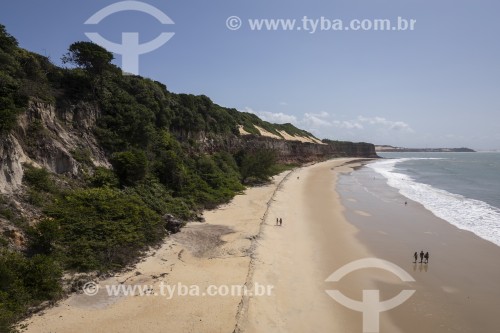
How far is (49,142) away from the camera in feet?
64.3

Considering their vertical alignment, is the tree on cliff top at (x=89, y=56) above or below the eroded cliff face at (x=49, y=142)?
above

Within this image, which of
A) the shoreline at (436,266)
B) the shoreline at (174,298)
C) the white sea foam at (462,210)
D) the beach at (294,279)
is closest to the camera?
the shoreline at (174,298)

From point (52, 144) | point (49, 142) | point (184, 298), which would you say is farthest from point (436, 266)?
point (49, 142)

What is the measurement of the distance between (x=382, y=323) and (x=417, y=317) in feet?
5.13

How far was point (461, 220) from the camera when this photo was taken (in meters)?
27.2

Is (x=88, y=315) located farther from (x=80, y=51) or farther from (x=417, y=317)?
(x=80, y=51)

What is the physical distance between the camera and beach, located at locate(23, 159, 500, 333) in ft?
39.2

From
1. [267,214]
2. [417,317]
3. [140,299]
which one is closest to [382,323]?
[417,317]

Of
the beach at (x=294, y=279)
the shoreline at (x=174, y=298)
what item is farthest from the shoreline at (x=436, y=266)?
the shoreline at (x=174, y=298)

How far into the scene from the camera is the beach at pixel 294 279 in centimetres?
1194

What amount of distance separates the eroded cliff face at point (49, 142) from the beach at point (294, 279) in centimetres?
733

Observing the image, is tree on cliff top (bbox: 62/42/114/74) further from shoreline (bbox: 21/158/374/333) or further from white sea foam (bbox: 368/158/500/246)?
white sea foam (bbox: 368/158/500/246)

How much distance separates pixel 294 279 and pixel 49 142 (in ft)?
52.2

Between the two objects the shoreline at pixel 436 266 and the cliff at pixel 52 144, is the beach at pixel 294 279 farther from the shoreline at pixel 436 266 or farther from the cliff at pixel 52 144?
the cliff at pixel 52 144
